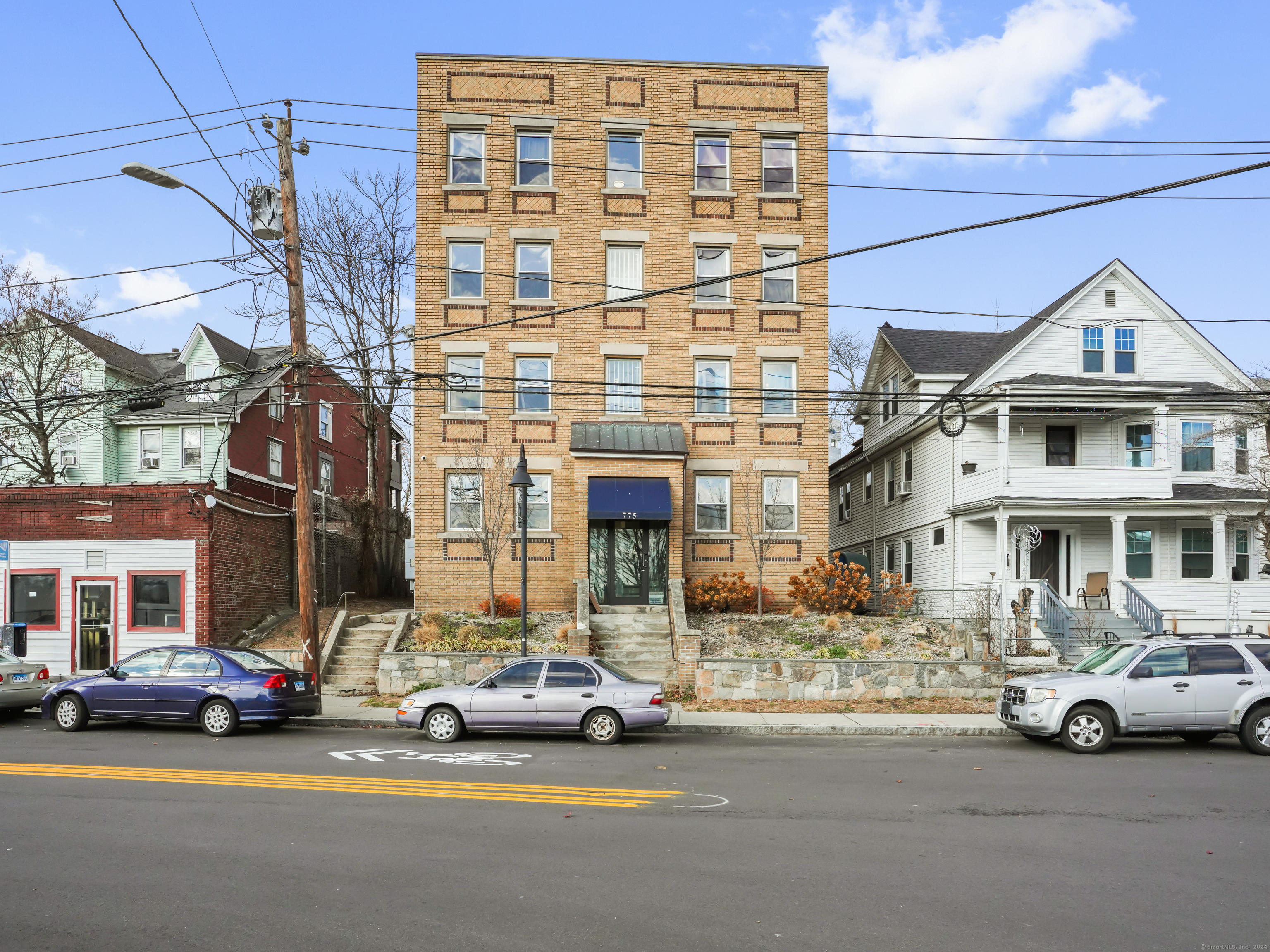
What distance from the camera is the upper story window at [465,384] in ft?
84.3

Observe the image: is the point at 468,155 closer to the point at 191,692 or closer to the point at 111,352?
the point at 191,692

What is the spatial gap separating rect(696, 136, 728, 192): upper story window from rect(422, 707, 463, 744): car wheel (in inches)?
683

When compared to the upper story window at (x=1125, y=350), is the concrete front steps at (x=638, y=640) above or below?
below

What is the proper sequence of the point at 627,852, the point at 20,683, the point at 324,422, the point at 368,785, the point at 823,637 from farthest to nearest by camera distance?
the point at 324,422
the point at 823,637
the point at 20,683
the point at 368,785
the point at 627,852

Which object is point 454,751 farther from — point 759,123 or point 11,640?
point 759,123

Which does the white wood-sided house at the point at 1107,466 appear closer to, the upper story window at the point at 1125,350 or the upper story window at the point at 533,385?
the upper story window at the point at 1125,350

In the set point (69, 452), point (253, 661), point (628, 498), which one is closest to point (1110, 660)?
point (628, 498)

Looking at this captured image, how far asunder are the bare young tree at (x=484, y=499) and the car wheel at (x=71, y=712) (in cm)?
957

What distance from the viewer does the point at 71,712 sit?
15633 mm

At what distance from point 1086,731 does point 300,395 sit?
14324mm

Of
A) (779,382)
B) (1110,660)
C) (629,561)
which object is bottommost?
(1110,660)

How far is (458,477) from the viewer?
84.1 ft

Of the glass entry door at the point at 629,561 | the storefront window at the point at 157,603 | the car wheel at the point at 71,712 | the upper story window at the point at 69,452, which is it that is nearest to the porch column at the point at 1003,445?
the glass entry door at the point at 629,561

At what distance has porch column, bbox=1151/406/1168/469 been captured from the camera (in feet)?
84.4
